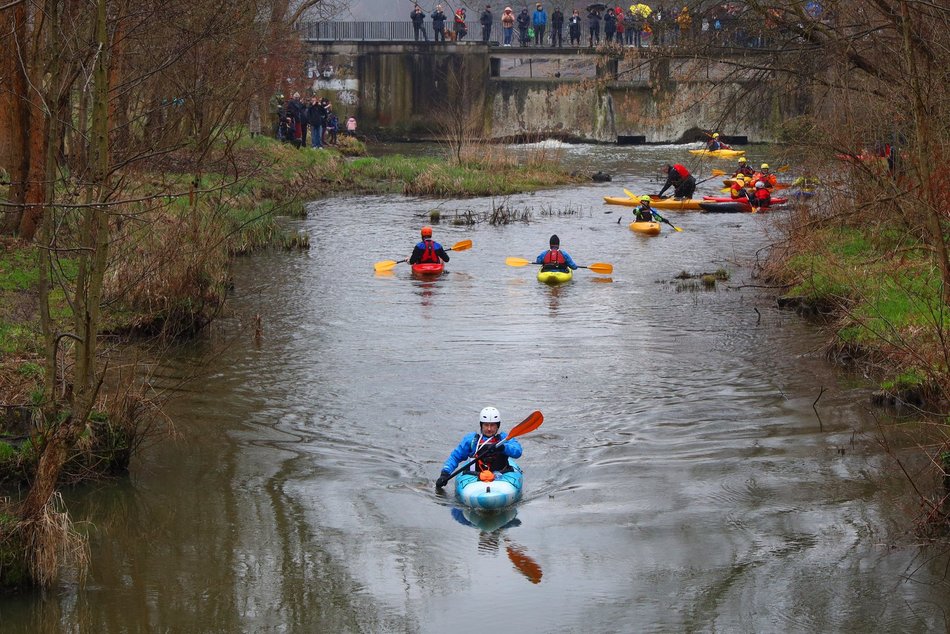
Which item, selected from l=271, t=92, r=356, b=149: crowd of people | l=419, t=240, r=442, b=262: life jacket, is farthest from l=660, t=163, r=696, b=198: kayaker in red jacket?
l=271, t=92, r=356, b=149: crowd of people

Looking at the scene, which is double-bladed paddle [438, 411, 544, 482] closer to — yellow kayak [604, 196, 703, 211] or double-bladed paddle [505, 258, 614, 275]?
double-bladed paddle [505, 258, 614, 275]

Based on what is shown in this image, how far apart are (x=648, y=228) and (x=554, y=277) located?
555 cm

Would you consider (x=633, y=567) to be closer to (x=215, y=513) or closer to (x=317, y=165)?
(x=215, y=513)

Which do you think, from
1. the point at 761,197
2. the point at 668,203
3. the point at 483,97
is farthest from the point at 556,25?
the point at 761,197

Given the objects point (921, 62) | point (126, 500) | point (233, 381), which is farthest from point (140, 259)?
point (921, 62)

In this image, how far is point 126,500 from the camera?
27.7ft

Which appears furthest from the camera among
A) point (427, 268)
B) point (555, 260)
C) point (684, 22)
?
point (427, 268)

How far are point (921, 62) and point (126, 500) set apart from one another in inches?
324

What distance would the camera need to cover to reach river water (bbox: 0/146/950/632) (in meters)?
6.95

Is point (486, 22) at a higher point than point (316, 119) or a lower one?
higher

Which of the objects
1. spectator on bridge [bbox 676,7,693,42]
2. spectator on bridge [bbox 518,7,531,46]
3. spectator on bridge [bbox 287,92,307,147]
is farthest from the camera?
spectator on bridge [bbox 518,7,531,46]

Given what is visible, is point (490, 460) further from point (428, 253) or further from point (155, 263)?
point (428, 253)

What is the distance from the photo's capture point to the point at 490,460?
9078mm

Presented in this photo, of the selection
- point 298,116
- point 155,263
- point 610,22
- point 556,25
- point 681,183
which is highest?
point 556,25
